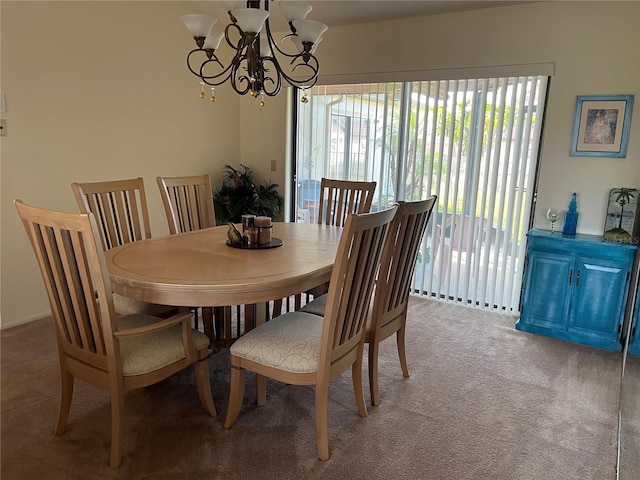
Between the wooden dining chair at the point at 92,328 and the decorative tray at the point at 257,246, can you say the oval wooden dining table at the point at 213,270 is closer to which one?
the decorative tray at the point at 257,246

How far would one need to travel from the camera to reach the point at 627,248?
2988mm

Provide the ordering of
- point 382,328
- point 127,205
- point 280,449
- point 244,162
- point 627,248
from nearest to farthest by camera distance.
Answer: point 280,449 < point 382,328 < point 127,205 < point 627,248 < point 244,162

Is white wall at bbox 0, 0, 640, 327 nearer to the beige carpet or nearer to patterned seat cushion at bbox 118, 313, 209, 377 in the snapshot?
the beige carpet

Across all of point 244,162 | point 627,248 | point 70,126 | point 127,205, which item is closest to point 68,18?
point 70,126

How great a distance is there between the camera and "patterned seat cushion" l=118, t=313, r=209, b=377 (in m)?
1.79

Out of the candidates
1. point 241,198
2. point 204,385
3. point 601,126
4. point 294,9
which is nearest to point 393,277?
point 204,385

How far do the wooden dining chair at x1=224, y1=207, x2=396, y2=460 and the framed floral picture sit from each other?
2.07 metres

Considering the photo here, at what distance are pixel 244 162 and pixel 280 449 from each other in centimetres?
367

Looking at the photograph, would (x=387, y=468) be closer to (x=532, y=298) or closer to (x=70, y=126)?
(x=532, y=298)

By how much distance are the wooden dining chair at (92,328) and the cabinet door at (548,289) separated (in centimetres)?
254

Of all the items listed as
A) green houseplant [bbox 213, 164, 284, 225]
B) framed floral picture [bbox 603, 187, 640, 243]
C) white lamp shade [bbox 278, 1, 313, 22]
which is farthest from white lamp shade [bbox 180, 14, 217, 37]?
framed floral picture [bbox 603, 187, 640, 243]

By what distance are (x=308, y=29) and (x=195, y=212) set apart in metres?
1.49

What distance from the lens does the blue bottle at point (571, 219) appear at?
3316mm

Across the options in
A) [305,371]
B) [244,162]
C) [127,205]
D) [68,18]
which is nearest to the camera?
[305,371]
